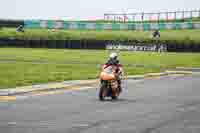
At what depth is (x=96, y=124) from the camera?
13727 mm

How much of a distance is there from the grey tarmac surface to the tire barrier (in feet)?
126

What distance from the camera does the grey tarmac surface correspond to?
1315 centimetres

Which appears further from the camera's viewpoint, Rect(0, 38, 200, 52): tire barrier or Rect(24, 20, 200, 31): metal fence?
Rect(24, 20, 200, 31): metal fence

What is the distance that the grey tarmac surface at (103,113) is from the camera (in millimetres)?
13154

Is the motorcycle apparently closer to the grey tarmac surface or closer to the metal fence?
the grey tarmac surface

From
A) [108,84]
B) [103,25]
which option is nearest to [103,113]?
[108,84]

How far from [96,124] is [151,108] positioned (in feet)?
12.9

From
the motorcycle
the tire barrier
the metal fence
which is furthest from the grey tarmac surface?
the metal fence

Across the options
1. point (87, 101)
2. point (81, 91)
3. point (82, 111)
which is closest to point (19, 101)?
point (87, 101)

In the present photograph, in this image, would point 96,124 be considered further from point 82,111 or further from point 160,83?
point 160,83

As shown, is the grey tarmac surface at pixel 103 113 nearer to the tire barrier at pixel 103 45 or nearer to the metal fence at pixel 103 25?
the tire barrier at pixel 103 45

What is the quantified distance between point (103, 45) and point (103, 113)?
49777mm

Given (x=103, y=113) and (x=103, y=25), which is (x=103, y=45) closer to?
(x=103, y=25)

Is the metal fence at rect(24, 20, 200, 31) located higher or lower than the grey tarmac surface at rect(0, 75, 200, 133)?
higher
